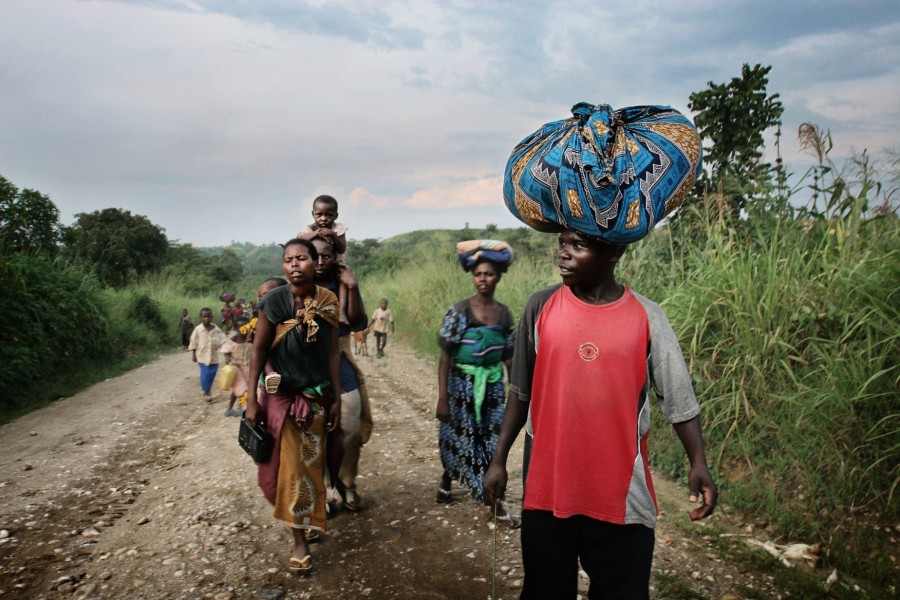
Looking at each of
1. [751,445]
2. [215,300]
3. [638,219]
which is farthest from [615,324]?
[215,300]

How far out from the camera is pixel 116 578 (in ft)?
11.5

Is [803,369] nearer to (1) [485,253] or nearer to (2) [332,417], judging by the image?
(1) [485,253]

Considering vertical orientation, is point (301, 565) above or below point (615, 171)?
below

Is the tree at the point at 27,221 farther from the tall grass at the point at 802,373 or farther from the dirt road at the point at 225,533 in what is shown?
the tall grass at the point at 802,373

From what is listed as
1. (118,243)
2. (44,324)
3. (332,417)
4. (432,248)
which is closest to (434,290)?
(432,248)

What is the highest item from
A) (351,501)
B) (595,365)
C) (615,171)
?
(615,171)

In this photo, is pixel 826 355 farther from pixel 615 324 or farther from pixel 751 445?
pixel 615 324

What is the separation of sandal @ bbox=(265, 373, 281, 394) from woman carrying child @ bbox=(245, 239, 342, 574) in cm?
5

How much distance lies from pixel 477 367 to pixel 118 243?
27.7 metres

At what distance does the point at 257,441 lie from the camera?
3.48 m

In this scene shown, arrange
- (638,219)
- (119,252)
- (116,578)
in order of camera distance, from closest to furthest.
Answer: (638,219)
(116,578)
(119,252)

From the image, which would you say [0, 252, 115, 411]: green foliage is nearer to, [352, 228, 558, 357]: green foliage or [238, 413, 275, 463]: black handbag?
[352, 228, 558, 357]: green foliage

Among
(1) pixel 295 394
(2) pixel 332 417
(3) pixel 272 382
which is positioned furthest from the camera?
(2) pixel 332 417

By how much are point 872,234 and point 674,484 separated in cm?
243
